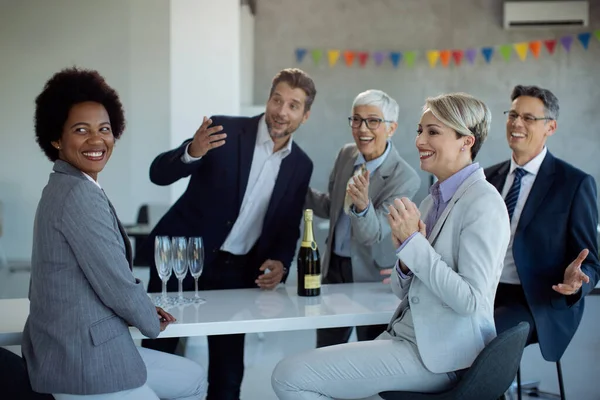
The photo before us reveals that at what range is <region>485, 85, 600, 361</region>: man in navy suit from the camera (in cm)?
287

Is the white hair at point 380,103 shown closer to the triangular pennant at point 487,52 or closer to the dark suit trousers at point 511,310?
the dark suit trousers at point 511,310

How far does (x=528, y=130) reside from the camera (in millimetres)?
3117

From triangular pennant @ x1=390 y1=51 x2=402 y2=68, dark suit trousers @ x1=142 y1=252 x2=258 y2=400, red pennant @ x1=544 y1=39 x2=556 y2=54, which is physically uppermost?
red pennant @ x1=544 y1=39 x2=556 y2=54

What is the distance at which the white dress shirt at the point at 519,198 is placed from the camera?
3.00 meters

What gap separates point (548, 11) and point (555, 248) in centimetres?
432

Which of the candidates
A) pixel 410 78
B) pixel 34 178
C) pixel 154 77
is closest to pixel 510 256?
pixel 154 77

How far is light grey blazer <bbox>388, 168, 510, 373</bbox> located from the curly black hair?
102cm

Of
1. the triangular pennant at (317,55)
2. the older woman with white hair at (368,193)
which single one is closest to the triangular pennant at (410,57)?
the triangular pennant at (317,55)

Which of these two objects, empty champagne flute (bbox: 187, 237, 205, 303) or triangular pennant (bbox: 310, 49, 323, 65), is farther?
triangular pennant (bbox: 310, 49, 323, 65)

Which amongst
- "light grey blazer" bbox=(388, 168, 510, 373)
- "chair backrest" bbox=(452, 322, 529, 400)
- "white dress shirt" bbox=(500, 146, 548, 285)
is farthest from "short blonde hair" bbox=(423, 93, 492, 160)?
"white dress shirt" bbox=(500, 146, 548, 285)

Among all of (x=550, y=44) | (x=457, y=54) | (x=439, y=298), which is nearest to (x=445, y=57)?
(x=457, y=54)

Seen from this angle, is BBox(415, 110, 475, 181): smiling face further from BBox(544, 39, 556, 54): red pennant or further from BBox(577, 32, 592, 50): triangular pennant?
BBox(577, 32, 592, 50): triangular pennant

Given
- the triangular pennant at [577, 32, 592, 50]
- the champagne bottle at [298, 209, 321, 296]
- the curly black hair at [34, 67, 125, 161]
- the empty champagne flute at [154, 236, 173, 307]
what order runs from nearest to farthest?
the curly black hair at [34, 67, 125, 161], the empty champagne flute at [154, 236, 173, 307], the champagne bottle at [298, 209, 321, 296], the triangular pennant at [577, 32, 592, 50]

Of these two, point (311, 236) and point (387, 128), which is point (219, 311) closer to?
point (311, 236)
